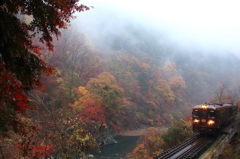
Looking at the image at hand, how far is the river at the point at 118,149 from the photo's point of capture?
60.4 feet

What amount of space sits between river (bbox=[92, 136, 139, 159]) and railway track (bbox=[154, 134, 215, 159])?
9.29 meters

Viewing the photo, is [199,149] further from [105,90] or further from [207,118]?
[105,90]

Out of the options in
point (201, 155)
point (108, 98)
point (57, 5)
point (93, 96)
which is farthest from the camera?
point (108, 98)

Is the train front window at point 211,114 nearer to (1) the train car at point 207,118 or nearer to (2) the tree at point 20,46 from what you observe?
(1) the train car at point 207,118

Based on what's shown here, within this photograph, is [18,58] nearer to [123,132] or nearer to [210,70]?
[123,132]

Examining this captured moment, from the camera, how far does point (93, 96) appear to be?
25000 millimetres

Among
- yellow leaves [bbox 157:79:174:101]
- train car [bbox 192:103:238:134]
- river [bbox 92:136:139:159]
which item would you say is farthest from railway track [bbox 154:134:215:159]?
yellow leaves [bbox 157:79:174:101]

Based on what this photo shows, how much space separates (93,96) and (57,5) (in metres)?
21.9

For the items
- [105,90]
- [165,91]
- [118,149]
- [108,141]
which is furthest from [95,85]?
[165,91]

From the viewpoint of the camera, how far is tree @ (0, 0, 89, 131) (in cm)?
323


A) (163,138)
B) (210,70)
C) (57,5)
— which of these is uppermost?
(210,70)

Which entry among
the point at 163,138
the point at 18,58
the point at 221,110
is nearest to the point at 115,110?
the point at 163,138

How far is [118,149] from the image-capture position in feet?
69.1

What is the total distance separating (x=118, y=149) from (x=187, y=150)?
513 inches
